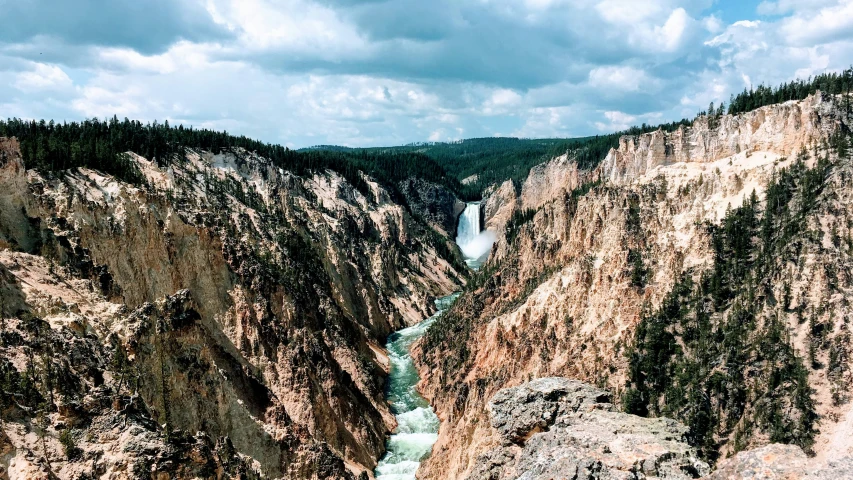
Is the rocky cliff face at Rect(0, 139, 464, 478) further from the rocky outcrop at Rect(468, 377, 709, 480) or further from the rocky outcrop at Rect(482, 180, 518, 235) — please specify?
the rocky outcrop at Rect(482, 180, 518, 235)

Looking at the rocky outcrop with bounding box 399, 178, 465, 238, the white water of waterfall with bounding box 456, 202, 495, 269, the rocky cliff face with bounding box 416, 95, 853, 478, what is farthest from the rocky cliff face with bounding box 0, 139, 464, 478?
the rocky outcrop with bounding box 399, 178, 465, 238

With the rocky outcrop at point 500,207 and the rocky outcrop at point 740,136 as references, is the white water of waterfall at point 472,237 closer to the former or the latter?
the rocky outcrop at point 500,207

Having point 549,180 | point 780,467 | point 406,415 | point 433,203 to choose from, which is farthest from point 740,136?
point 433,203

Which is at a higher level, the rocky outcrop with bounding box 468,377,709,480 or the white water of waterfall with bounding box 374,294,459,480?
the rocky outcrop with bounding box 468,377,709,480

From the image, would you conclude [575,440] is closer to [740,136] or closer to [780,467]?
[780,467]

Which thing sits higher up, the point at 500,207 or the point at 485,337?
the point at 500,207

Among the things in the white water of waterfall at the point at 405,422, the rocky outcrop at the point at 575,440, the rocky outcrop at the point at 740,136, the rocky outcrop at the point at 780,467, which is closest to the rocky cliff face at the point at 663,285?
the rocky outcrop at the point at 740,136

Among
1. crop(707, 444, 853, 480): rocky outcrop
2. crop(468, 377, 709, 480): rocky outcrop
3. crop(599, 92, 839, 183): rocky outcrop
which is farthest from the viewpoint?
crop(599, 92, 839, 183): rocky outcrop
